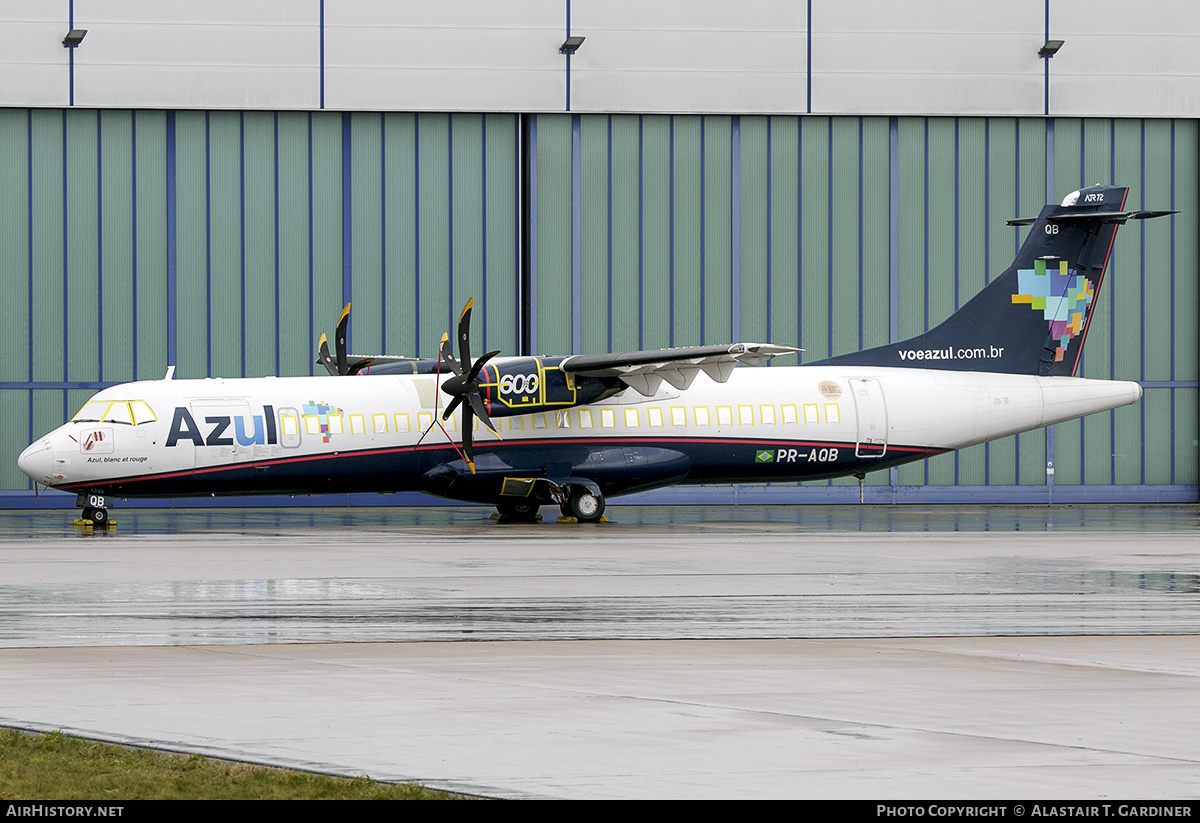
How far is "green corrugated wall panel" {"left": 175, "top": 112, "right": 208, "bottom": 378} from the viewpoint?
41031mm

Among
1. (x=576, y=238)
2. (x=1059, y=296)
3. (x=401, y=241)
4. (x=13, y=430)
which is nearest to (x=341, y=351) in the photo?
(x=401, y=241)

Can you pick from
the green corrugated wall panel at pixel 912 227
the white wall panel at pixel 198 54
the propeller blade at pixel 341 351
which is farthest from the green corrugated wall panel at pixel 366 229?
the green corrugated wall panel at pixel 912 227

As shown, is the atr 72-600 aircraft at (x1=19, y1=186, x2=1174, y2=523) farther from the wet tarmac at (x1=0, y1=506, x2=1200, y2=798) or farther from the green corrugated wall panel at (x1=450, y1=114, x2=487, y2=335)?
the wet tarmac at (x1=0, y1=506, x2=1200, y2=798)

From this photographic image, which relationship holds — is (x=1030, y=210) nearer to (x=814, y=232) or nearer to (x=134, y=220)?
(x=814, y=232)

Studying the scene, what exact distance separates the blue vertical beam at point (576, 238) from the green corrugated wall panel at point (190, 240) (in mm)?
10209

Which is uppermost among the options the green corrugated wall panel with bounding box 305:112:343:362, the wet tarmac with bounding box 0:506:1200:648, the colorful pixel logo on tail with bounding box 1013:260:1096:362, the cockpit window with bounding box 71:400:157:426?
the green corrugated wall panel with bounding box 305:112:343:362

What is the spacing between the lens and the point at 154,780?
8055 millimetres

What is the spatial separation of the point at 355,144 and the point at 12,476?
13037 millimetres

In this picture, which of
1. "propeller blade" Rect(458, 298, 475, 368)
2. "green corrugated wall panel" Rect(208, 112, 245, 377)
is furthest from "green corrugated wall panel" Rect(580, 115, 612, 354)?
"propeller blade" Rect(458, 298, 475, 368)

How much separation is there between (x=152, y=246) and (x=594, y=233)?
12298 millimetres

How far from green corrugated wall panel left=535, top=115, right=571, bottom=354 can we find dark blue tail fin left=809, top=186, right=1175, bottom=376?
31.1 ft

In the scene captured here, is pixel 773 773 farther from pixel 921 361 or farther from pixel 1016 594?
pixel 921 361

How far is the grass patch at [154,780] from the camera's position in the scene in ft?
25.4

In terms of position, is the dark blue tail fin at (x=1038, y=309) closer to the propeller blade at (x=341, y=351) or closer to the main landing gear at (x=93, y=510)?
the propeller blade at (x=341, y=351)
